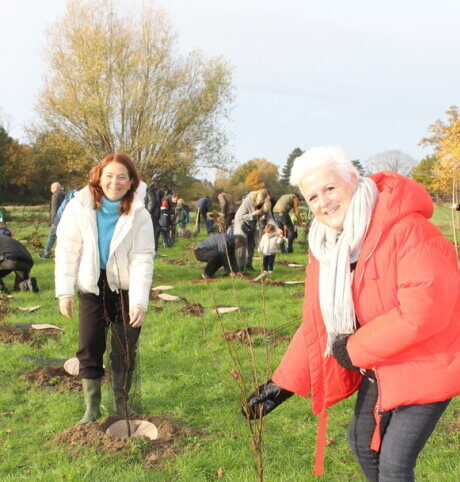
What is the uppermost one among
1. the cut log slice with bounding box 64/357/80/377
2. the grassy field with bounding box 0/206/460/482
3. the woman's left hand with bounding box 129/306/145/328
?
the woman's left hand with bounding box 129/306/145/328

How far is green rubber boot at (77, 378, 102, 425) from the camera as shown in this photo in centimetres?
419

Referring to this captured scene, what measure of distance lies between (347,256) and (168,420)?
259cm

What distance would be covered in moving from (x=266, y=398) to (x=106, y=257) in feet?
5.70

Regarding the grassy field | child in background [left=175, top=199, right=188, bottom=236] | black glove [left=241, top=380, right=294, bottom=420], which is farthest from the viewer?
child in background [left=175, top=199, right=188, bottom=236]

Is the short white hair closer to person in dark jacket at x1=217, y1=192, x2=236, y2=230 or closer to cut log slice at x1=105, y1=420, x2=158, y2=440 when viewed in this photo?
cut log slice at x1=105, y1=420, x2=158, y2=440

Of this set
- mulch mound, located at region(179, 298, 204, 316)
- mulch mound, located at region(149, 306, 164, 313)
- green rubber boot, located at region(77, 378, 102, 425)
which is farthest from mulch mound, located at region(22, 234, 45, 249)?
green rubber boot, located at region(77, 378, 102, 425)

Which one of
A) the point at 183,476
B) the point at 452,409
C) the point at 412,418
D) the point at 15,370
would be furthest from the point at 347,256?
the point at 15,370

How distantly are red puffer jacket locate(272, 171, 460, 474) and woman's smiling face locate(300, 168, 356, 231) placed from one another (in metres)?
0.16

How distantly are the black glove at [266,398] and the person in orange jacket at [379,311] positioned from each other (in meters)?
0.09

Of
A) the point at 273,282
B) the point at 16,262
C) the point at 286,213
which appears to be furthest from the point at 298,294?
the point at 286,213

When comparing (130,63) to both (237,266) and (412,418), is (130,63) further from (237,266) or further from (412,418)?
(412,418)

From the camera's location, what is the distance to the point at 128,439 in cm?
396

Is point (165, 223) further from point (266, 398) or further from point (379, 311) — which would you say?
point (379, 311)

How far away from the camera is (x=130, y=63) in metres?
32.5
